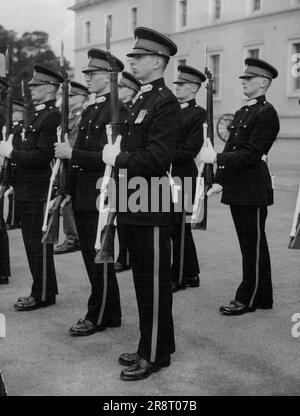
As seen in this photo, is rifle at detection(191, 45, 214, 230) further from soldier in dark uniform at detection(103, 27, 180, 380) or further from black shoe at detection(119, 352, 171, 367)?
black shoe at detection(119, 352, 171, 367)

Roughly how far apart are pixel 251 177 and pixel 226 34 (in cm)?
2357

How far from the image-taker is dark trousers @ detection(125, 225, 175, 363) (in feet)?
12.8

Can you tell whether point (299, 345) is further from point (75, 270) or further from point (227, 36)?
point (227, 36)

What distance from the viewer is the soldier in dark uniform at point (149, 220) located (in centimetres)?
381

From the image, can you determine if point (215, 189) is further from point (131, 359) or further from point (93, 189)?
point (131, 359)

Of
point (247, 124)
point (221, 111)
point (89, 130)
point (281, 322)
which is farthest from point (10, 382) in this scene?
point (221, 111)

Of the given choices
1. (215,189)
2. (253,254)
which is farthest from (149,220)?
(253,254)

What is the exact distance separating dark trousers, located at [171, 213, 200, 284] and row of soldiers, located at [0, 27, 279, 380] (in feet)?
0.03

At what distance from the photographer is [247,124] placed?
4.98 m

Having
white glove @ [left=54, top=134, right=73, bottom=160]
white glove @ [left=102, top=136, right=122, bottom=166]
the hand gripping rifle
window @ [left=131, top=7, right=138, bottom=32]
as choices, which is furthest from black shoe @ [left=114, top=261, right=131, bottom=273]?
window @ [left=131, top=7, right=138, bottom=32]

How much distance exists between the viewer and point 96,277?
15.5 ft

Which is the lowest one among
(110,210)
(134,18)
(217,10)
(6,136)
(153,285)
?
(153,285)

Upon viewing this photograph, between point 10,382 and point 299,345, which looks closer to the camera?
point 10,382
